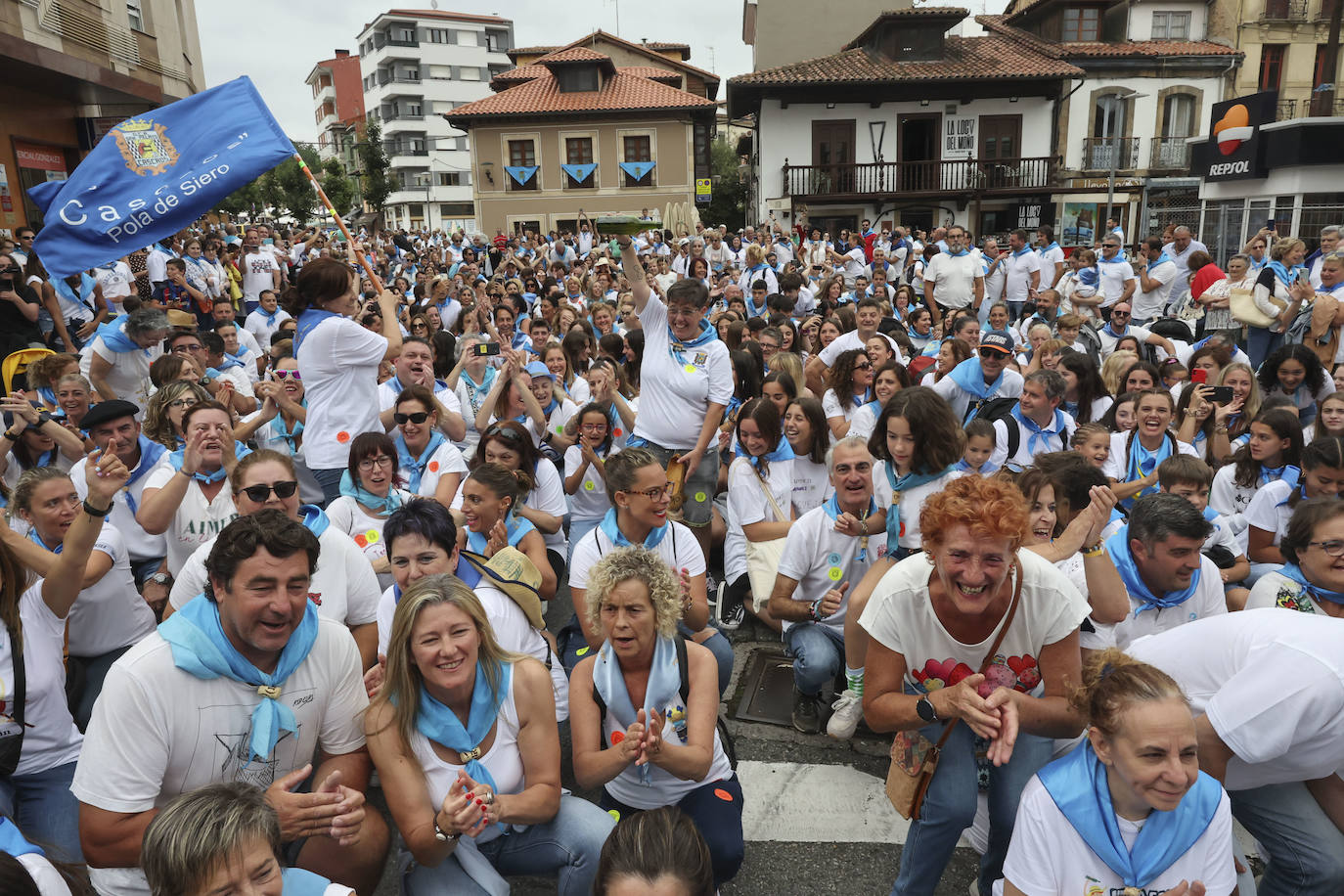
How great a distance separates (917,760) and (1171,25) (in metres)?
39.0

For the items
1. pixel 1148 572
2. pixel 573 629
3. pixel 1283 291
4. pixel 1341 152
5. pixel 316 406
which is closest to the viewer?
pixel 1148 572

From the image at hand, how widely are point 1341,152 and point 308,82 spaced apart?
9249 cm

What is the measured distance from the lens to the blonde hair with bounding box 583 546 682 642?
3123mm

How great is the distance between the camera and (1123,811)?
2322 mm

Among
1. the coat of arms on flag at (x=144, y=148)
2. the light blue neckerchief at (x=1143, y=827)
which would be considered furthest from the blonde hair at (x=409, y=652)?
the coat of arms on flag at (x=144, y=148)

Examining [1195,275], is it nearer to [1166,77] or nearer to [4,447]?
[4,447]

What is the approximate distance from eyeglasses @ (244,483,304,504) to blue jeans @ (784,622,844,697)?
2.60 meters

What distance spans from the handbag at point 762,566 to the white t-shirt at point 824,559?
0.38 meters

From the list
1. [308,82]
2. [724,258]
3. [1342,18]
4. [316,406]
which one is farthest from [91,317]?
[308,82]

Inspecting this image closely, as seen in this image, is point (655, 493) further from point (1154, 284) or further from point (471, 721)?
point (1154, 284)

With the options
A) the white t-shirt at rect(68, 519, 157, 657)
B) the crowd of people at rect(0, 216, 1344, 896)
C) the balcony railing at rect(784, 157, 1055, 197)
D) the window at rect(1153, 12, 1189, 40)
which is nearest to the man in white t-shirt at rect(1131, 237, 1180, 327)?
the crowd of people at rect(0, 216, 1344, 896)

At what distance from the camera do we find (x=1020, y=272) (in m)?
13.0

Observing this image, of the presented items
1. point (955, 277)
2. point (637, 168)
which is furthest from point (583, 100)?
point (955, 277)

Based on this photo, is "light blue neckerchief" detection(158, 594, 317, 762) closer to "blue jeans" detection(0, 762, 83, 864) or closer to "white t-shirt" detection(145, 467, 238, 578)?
"blue jeans" detection(0, 762, 83, 864)
